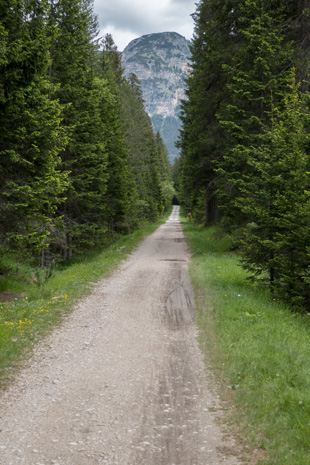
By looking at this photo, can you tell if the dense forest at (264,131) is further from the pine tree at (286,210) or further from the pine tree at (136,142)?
the pine tree at (136,142)

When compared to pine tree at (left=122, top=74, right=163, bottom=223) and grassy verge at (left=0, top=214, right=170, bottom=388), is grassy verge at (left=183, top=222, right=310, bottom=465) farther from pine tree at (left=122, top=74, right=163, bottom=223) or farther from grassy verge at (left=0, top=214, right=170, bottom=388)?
pine tree at (left=122, top=74, right=163, bottom=223)

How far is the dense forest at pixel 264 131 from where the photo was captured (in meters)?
9.77

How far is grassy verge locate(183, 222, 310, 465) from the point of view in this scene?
4.04m

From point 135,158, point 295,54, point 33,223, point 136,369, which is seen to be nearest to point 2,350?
point 136,369

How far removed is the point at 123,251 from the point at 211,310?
11.4 metres

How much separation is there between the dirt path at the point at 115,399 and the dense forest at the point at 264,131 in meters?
3.18

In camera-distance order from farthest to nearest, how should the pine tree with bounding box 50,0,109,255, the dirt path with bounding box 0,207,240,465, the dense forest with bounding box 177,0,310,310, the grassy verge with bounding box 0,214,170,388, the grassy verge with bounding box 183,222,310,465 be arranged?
the pine tree with bounding box 50,0,109,255 → the dense forest with bounding box 177,0,310,310 → the grassy verge with bounding box 0,214,170,388 → the grassy verge with bounding box 183,222,310,465 → the dirt path with bounding box 0,207,240,465

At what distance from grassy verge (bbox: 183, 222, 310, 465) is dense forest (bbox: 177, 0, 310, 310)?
1.46 metres

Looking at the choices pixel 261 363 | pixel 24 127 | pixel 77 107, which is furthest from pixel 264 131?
pixel 77 107

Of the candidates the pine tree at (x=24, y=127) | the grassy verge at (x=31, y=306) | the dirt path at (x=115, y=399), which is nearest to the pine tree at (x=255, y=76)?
the grassy verge at (x=31, y=306)

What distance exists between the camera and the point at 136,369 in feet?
19.9

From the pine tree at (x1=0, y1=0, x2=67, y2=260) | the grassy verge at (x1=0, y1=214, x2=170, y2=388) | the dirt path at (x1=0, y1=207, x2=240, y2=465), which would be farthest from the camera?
the pine tree at (x1=0, y1=0, x2=67, y2=260)

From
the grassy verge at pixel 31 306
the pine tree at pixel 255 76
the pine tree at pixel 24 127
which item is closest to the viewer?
the grassy verge at pixel 31 306

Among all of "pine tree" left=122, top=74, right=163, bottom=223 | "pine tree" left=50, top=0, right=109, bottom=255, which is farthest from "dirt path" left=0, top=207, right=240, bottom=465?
"pine tree" left=122, top=74, right=163, bottom=223
